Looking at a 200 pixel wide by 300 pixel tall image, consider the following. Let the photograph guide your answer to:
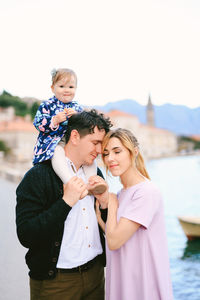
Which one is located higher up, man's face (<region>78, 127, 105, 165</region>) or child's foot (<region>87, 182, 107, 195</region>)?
man's face (<region>78, 127, 105, 165</region>)

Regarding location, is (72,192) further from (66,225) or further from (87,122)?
(87,122)

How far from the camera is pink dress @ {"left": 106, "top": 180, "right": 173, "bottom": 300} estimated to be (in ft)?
5.34

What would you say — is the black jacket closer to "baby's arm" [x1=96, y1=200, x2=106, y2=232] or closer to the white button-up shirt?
the white button-up shirt

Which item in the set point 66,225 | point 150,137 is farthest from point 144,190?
point 150,137

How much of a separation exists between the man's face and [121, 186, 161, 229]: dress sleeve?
0.32 metres

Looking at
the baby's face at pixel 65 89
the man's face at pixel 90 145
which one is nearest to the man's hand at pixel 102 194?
the man's face at pixel 90 145

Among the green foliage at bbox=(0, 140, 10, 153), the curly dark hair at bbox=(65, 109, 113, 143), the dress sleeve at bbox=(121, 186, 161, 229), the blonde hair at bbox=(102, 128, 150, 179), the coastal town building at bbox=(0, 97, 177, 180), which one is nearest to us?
the dress sleeve at bbox=(121, 186, 161, 229)

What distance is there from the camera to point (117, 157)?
5.61ft

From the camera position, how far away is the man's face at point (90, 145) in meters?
1.81

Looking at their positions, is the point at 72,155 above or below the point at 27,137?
above

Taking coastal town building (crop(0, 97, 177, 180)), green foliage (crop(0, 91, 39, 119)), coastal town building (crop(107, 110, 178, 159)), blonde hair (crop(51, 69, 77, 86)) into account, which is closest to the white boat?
coastal town building (crop(0, 97, 177, 180))

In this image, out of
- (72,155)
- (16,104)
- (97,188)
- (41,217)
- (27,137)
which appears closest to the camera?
(41,217)

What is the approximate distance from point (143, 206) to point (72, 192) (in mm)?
330

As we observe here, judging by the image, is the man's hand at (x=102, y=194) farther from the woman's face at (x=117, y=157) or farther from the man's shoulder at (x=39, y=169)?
the man's shoulder at (x=39, y=169)
